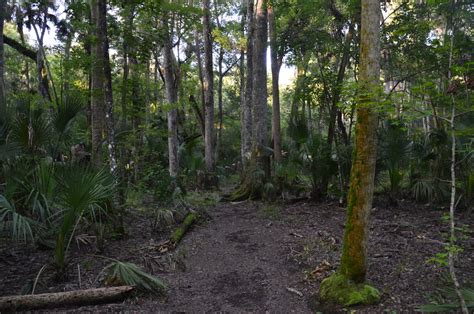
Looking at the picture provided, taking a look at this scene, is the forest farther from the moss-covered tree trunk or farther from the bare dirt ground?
the moss-covered tree trunk

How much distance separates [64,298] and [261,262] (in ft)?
10.4

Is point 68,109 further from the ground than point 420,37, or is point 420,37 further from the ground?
point 420,37

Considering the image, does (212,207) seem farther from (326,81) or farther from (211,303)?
(211,303)

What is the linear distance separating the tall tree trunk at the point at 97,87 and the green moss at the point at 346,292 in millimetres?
4804

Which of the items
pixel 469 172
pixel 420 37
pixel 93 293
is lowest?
pixel 93 293

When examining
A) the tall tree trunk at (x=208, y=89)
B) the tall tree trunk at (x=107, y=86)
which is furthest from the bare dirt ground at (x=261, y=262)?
the tall tree trunk at (x=208, y=89)

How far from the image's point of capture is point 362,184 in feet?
14.0

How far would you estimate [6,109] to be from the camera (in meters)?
6.39

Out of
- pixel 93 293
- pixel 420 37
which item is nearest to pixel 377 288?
pixel 93 293

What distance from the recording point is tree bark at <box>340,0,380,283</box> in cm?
418

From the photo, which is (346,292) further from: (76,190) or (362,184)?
(76,190)

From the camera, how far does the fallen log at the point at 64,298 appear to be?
12.6ft

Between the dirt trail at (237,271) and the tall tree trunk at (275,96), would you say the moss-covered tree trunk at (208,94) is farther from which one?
the dirt trail at (237,271)

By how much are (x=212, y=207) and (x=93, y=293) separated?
283 inches
